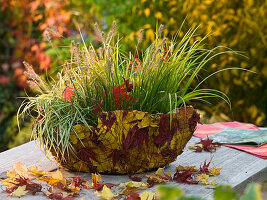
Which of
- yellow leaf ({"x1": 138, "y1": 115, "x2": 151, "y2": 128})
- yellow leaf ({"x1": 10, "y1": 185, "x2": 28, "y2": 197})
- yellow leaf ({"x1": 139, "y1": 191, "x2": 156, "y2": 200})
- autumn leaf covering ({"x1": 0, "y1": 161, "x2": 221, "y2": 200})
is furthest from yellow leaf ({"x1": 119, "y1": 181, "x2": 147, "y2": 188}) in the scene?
yellow leaf ({"x1": 10, "y1": 185, "x2": 28, "y2": 197})

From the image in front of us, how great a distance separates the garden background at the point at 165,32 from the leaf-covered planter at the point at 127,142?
2038mm

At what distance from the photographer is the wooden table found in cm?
131

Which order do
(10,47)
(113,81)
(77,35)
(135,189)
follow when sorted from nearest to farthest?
(135,189) → (113,81) → (77,35) → (10,47)

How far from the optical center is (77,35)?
13.0 feet

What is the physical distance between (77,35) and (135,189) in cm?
294

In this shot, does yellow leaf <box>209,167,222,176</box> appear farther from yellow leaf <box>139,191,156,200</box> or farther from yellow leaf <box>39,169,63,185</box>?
yellow leaf <box>39,169,63,185</box>

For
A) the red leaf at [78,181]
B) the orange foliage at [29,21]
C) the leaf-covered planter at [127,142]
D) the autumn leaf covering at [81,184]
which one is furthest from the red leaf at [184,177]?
the orange foliage at [29,21]

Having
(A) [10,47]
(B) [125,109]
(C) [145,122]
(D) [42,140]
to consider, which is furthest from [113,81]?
(A) [10,47]

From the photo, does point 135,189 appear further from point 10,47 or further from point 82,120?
point 10,47

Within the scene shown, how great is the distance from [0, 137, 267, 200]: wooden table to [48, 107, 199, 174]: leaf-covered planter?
6 cm

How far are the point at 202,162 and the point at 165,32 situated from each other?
2086mm

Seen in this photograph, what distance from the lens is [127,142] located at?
1.39 meters

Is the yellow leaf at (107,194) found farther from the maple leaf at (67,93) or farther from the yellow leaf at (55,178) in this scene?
the maple leaf at (67,93)

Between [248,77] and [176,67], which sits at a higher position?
[176,67]
